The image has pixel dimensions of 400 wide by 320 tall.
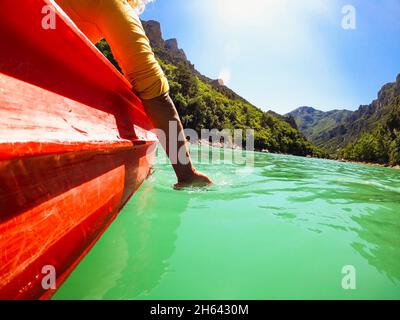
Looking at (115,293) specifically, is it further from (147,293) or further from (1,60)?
(1,60)

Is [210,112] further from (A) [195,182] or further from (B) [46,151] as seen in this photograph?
(B) [46,151]

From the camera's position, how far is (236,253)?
1492 mm

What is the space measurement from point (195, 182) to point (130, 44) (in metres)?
1.52

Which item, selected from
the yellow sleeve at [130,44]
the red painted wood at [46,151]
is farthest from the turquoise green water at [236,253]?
the yellow sleeve at [130,44]

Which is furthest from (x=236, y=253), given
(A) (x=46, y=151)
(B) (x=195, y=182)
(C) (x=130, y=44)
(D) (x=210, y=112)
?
(D) (x=210, y=112)

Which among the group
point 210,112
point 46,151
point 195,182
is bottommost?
point 195,182

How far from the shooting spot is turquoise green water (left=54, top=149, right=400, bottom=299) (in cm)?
115

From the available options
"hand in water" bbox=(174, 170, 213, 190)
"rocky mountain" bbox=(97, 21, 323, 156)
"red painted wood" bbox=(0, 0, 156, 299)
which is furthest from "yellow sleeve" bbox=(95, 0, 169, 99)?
"rocky mountain" bbox=(97, 21, 323, 156)

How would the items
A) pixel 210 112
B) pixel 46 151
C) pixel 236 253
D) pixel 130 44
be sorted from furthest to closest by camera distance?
pixel 210 112 → pixel 130 44 → pixel 236 253 → pixel 46 151

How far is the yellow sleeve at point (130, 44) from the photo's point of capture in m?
1.74

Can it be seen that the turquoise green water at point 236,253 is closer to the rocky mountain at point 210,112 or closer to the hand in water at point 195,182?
the hand in water at point 195,182

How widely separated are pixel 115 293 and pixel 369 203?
Result: 10.3ft

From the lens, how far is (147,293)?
1090mm

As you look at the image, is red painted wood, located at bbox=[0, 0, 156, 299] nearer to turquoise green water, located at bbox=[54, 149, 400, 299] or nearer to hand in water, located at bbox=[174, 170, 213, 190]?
turquoise green water, located at bbox=[54, 149, 400, 299]
